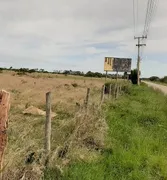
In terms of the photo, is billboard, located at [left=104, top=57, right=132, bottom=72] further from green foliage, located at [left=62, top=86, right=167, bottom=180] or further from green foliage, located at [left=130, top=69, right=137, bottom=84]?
green foliage, located at [left=62, top=86, right=167, bottom=180]

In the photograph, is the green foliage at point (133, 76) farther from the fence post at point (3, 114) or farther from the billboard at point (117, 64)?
the fence post at point (3, 114)

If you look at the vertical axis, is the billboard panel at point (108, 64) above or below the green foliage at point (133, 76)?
above

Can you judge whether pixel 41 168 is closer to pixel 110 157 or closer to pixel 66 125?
pixel 110 157

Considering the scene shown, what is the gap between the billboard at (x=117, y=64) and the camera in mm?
53506

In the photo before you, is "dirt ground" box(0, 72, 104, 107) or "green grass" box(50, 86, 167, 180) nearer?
"green grass" box(50, 86, 167, 180)

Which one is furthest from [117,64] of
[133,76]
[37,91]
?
[37,91]

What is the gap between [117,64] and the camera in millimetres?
59125

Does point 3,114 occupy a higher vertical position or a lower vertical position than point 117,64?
lower

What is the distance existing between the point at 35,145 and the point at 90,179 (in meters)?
1.47

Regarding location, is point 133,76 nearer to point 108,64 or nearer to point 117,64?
point 117,64

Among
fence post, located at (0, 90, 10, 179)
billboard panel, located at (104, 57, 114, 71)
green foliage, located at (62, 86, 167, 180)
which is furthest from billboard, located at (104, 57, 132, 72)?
fence post, located at (0, 90, 10, 179)

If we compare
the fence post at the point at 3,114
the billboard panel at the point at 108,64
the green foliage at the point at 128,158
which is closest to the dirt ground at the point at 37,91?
the green foliage at the point at 128,158

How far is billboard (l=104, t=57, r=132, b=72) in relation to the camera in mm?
53506

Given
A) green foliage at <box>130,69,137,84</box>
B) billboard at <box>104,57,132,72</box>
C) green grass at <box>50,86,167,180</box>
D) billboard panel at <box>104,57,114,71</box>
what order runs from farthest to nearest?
green foliage at <box>130,69,137,84</box>
billboard at <box>104,57,132,72</box>
billboard panel at <box>104,57,114,71</box>
green grass at <box>50,86,167,180</box>
